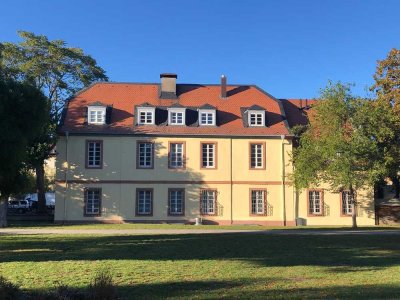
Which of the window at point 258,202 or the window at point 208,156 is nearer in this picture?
the window at point 258,202

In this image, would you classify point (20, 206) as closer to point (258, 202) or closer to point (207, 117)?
point (207, 117)

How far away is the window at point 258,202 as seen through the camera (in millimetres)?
36875

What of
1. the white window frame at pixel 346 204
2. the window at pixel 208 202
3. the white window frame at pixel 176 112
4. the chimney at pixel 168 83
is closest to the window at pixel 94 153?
the white window frame at pixel 176 112

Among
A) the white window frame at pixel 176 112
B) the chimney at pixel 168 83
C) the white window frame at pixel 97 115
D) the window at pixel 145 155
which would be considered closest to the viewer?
the window at pixel 145 155

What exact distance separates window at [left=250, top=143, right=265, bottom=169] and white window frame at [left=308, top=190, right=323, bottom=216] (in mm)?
4313

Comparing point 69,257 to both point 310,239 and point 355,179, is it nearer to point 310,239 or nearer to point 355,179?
Result: point 310,239

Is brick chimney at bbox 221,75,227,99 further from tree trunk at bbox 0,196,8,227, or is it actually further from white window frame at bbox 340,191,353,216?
tree trunk at bbox 0,196,8,227

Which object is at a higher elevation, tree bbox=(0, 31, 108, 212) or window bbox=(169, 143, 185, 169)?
tree bbox=(0, 31, 108, 212)

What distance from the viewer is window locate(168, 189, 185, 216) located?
3650 cm

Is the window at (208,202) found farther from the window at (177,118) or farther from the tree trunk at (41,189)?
the tree trunk at (41,189)

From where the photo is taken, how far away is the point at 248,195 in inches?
1454

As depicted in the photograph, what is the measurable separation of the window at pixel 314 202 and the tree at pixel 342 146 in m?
4.88

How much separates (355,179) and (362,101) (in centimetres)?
503

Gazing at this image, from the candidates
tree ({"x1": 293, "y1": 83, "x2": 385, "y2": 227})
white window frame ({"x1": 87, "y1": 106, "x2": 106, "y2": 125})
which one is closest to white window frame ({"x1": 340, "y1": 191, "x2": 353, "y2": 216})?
tree ({"x1": 293, "y1": 83, "x2": 385, "y2": 227})
